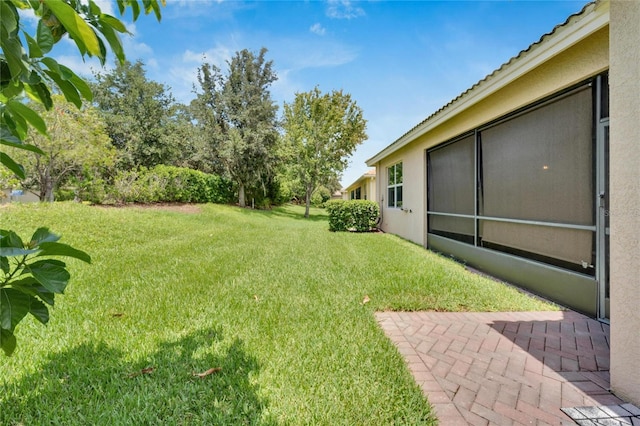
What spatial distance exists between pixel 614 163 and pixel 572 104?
2314 millimetres

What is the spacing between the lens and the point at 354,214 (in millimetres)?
11953

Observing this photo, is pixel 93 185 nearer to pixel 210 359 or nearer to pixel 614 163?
pixel 210 359

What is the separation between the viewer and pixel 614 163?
88.4 inches

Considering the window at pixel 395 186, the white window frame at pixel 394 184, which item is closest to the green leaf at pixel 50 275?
the white window frame at pixel 394 184

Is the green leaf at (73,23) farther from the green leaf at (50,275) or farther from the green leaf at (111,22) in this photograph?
the green leaf at (50,275)

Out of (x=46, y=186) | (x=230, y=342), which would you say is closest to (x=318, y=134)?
(x=46, y=186)

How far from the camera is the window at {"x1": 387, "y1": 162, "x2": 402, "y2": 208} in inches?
425

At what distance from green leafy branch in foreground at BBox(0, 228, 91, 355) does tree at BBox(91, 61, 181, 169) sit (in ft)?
72.6

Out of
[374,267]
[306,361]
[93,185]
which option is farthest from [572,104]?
[93,185]

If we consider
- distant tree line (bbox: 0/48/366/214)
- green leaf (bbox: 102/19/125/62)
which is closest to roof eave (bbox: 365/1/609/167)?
green leaf (bbox: 102/19/125/62)

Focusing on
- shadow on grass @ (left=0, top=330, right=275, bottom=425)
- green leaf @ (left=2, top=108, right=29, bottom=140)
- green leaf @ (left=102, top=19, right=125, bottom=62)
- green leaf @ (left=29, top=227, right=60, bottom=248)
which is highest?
green leaf @ (left=102, top=19, right=125, bottom=62)

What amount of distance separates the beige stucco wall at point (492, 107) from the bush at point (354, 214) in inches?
33.4

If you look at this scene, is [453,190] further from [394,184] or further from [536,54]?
[394,184]

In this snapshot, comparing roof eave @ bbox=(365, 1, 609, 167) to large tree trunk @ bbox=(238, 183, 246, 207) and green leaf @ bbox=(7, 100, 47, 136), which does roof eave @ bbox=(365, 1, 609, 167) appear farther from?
large tree trunk @ bbox=(238, 183, 246, 207)
